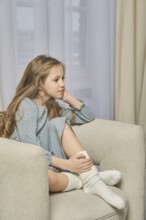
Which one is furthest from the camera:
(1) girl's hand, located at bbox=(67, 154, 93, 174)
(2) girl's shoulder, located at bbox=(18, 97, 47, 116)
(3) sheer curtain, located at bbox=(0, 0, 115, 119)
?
(3) sheer curtain, located at bbox=(0, 0, 115, 119)

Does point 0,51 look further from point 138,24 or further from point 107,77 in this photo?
point 138,24

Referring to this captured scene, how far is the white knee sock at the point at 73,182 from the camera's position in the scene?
5.21 ft

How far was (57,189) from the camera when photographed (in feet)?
5.07

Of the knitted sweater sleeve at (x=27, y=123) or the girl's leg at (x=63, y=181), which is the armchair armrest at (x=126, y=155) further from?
the knitted sweater sleeve at (x=27, y=123)

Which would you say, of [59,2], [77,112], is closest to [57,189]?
[77,112]

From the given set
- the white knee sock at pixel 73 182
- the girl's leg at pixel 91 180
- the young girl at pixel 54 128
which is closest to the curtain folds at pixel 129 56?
the young girl at pixel 54 128

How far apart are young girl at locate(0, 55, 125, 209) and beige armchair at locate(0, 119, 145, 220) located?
0.06 metres

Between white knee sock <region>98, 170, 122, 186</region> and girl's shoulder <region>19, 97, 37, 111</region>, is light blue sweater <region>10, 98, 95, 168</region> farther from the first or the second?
white knee sock <region>98, 170, 122, 186</region>

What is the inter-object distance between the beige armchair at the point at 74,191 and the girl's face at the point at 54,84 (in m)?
0.27

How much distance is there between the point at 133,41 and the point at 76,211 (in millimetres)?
1434

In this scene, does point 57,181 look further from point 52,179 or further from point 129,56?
point 129,56

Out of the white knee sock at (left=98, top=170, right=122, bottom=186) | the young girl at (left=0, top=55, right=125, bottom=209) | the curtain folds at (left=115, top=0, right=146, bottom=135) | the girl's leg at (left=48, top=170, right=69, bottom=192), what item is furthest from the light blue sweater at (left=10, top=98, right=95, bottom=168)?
the curtain folds at (left=115, top=0, right=146, bottom=135)

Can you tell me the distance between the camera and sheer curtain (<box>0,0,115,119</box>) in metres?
2.03

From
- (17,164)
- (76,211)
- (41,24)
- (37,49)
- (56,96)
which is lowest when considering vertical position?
(76,211)
